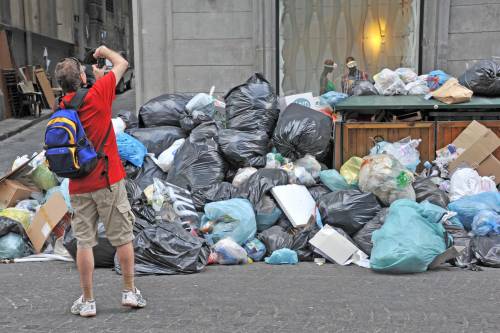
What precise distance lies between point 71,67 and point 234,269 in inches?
86.0

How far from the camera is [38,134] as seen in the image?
41.6 feet

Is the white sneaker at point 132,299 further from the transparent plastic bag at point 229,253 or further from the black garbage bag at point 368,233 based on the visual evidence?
the black garbage bag at point 368,233

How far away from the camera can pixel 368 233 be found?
5074 mm

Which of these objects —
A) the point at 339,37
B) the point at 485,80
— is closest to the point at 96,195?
the point at 485,80

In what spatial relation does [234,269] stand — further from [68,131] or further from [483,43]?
[483,43]

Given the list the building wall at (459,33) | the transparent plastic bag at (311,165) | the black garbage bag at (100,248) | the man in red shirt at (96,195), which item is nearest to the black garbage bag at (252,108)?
A: the transparent plastic bag at (311,165)

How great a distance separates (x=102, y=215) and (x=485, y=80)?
15.0 feet

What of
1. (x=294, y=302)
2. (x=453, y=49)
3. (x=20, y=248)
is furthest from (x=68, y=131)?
(x=453, y=49)

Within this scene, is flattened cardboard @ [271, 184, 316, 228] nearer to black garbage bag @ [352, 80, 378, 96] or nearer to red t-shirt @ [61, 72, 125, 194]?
black garbage bag @ [352, 80, 378, 96]

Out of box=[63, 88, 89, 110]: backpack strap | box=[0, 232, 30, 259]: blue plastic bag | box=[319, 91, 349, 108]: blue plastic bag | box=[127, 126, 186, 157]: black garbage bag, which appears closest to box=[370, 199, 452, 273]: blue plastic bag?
box=[319, 91, 349, 108]: blue plastic bag

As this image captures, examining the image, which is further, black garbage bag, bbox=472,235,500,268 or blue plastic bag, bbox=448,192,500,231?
blue plastic bag, bbox=448,192,500,231

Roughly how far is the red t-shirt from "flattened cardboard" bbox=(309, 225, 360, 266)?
6.76 ft

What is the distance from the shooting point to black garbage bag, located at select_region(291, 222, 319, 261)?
16.8ft

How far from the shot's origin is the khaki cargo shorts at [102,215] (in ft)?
11.7
